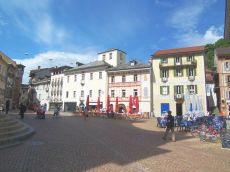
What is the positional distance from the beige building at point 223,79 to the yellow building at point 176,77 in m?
7.55

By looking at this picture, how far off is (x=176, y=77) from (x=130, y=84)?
28.9ft

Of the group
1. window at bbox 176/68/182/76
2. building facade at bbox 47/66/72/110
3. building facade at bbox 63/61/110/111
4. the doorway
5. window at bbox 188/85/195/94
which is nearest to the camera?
window at bbox 188/85/195/94

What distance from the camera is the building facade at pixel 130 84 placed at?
141 feet

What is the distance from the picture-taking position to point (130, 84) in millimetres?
44906

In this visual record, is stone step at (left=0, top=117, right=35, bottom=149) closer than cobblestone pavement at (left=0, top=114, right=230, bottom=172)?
No

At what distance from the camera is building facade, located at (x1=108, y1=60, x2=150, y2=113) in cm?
4284

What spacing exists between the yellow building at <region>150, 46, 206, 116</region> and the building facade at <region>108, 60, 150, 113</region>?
1481mm

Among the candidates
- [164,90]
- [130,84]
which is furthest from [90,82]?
[164,90]

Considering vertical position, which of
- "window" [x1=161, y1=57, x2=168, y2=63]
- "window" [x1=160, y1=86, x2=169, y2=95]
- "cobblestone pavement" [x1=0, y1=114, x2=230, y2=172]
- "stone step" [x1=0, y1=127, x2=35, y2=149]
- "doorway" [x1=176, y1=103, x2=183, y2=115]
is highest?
"window" [x1=161, y1=57, x2=168, y2=63]

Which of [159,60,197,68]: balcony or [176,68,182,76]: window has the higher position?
[159,60,197,68]: balcony

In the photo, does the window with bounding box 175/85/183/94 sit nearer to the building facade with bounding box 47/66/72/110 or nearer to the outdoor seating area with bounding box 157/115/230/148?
the outdoor seating area with bounding box 157/115/230/148

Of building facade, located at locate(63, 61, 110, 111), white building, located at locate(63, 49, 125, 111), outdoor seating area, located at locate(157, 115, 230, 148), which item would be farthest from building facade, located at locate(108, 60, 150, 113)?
outdoor seating area, located at locate(157, 115, 230, 148)

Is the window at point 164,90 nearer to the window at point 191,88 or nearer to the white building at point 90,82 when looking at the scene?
the window at point 191,88

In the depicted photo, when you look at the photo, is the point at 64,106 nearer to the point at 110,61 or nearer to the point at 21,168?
the point at 110,61
